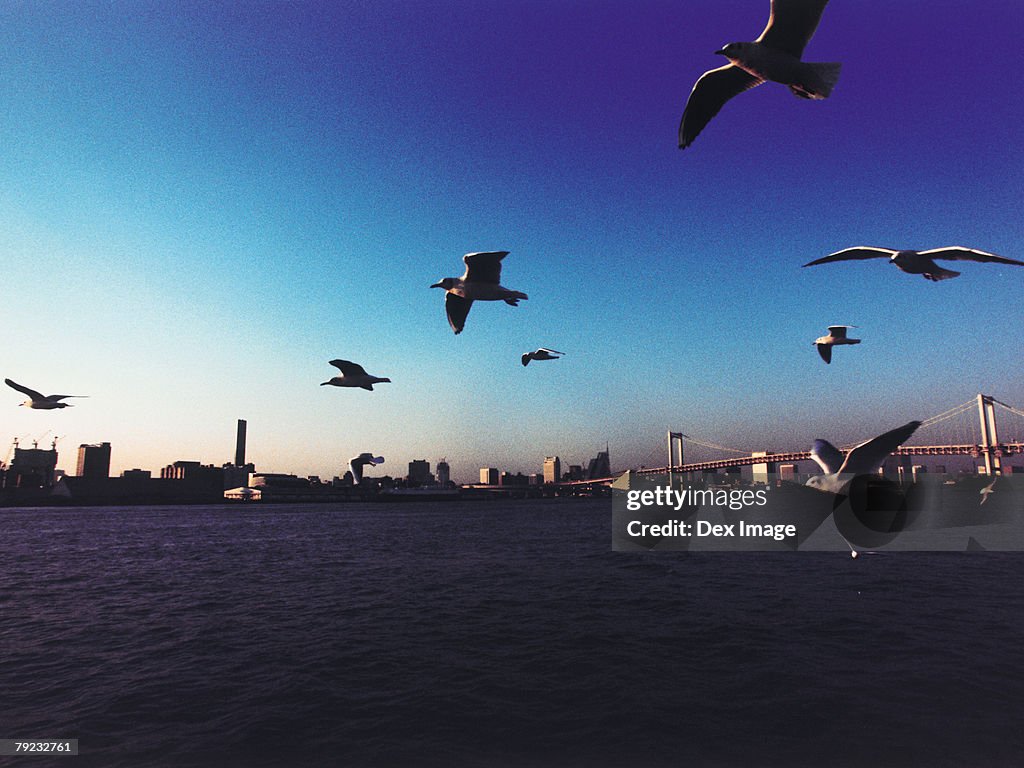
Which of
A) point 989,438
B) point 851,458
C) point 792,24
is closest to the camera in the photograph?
point 792,24

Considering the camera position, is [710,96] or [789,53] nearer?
[789,53]

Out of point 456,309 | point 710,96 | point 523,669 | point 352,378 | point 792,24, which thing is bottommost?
point 523,669

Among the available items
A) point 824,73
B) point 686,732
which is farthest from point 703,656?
point 824,73

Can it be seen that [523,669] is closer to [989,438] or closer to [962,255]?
[962,255]

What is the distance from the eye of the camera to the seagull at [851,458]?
8.99 meters

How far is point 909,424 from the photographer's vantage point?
822 centimetres

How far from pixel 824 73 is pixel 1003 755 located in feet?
27.9

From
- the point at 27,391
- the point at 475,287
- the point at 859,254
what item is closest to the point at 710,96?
the point at 859,254

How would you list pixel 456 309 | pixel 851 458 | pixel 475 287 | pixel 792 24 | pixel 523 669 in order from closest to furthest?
pixel 792 24
pixel 851 458
pixel 523 669
pixel 475 287
pixel 456 309

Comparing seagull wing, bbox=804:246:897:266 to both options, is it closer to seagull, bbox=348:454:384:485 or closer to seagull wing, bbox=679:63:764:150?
seagull wing, bbox=679:63:764:150

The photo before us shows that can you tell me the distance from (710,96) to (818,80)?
1.23 metres

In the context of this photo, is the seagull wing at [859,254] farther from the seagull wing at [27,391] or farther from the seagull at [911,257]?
the seagull wing at [27,391]

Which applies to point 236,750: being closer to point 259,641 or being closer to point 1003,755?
point 259,641

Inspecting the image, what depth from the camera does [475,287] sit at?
1205 centimetres
